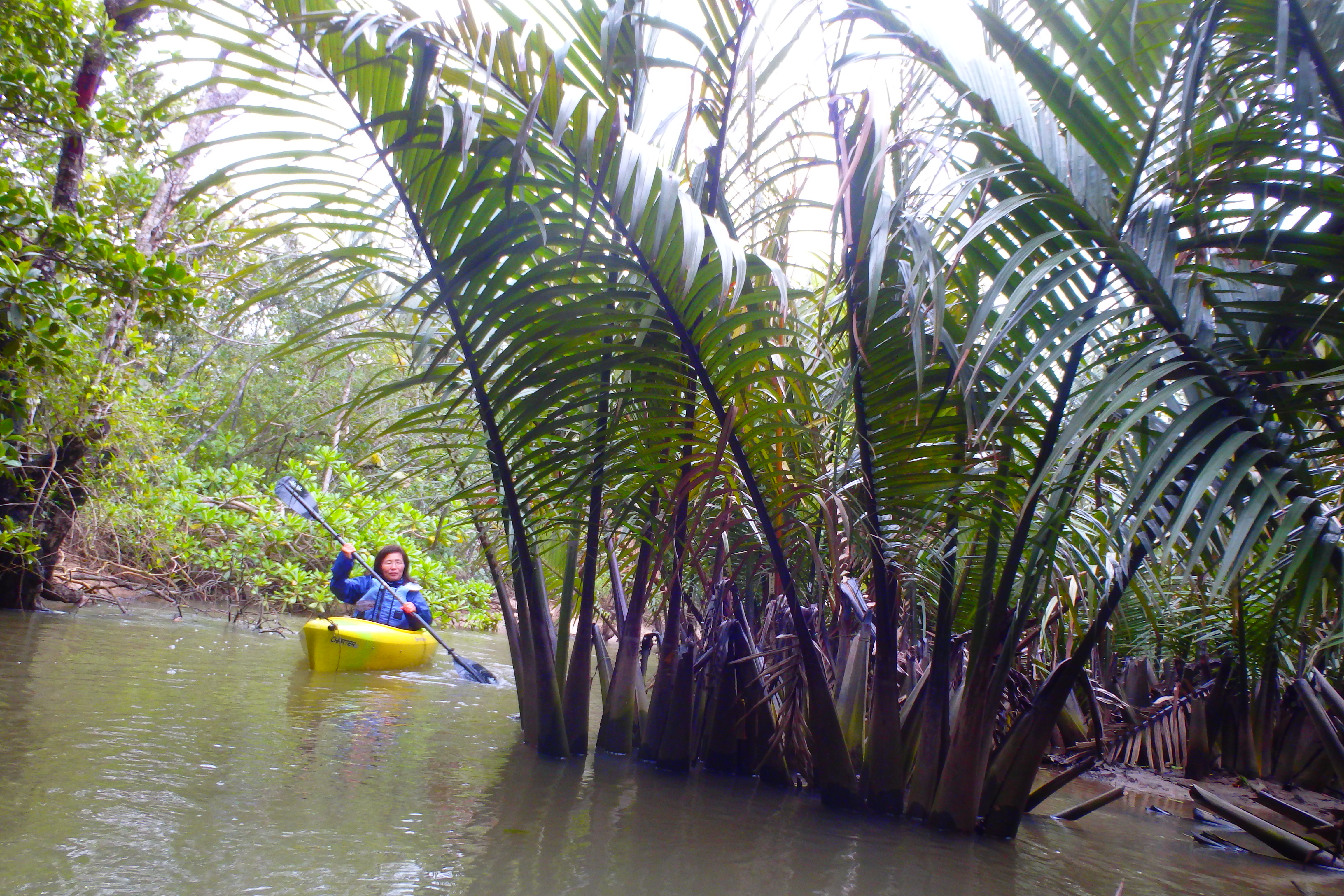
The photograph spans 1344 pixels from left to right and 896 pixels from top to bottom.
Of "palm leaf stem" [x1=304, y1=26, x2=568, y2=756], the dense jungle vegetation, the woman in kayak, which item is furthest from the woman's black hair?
"palm leaf stem" [x1=304, y1=26, x2=568, y2=756]

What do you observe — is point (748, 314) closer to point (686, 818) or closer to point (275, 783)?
point (686, 818)

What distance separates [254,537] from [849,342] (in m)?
10.1

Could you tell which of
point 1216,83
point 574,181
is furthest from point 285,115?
point 1216,83

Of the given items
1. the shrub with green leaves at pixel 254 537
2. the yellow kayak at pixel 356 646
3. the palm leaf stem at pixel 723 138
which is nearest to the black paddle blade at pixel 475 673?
the yellow kayak at pixel 356 646

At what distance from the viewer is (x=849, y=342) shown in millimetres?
2691

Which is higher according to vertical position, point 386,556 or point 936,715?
point 386,556

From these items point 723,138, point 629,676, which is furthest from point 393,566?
point 723,138

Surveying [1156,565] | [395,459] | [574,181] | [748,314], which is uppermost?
[395,459]

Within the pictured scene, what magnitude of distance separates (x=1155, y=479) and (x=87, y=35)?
6.95 m

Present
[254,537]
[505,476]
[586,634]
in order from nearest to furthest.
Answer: [505,476]
[586,634]
[254,537]

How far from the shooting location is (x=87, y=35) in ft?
18.8

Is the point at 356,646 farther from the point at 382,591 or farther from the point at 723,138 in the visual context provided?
the point at 723,138

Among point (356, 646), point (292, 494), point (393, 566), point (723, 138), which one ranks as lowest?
point (356, 646)

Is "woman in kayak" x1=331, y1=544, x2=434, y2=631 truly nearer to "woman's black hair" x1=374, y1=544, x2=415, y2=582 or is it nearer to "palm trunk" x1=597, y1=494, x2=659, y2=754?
"woman's black hair" x1=374, y1=544, x2=415, y2=582
